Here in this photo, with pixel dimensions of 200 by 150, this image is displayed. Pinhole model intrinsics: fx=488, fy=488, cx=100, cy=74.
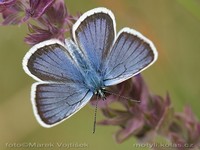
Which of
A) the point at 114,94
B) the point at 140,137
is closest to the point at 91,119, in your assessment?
the point at 140,137

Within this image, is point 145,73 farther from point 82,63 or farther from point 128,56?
point 128,56

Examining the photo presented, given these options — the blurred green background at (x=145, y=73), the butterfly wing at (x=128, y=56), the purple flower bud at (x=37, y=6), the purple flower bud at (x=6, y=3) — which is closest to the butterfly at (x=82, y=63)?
the butterfly wing at (x=128, y=56)

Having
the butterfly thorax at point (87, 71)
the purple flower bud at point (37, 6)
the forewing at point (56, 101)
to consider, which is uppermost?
the purple flower bud at point (37, 6)

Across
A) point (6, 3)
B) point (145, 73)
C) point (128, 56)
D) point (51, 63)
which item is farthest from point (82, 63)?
point (145, 73)

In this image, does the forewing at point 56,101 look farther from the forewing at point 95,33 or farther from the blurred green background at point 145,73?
the blurred green background at point 145,73

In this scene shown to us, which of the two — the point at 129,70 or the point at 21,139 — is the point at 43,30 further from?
the point at 21,139

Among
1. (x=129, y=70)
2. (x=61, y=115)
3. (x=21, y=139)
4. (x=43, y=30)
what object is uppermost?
(x=43, y=30)

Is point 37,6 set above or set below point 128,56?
above
